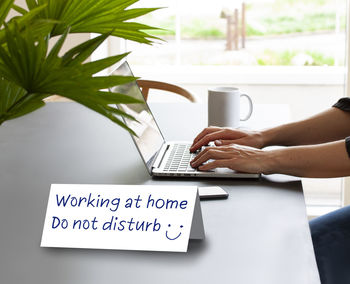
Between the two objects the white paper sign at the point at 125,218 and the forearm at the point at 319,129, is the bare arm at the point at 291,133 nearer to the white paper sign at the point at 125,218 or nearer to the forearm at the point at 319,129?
the forearm at the point at 319,129

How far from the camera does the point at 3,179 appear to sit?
4.54 feet

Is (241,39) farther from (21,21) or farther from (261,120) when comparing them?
(21,21)

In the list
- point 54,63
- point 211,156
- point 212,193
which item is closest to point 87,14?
point 54,63

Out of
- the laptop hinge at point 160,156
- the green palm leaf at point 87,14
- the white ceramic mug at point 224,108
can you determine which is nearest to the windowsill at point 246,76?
the white ceramic mug at point 224,108

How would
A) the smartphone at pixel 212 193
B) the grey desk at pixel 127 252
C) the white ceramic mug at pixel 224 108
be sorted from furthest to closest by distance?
the white ceramic mug at pixel 224 108 < the smartphone at pixel 212 193 < the grey desk at pixel 127 252

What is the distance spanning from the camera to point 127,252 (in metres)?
1.00

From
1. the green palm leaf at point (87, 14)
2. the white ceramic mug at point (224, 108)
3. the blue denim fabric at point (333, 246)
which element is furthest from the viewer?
the white ceramic mug at point (224, 108)

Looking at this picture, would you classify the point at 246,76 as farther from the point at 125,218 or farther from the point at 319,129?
the point at 125,218

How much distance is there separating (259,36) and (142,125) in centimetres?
332

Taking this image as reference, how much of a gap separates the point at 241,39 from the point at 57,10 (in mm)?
3963

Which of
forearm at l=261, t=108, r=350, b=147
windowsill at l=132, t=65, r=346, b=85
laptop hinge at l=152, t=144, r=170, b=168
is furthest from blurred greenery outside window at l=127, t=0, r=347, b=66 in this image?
laptop hinge at l=152, t=144, r=170, b=168

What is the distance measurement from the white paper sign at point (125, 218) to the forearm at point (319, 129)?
0.69 metres

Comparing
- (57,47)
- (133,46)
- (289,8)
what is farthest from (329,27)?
(57,47)

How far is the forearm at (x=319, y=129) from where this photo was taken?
1.67 meters
